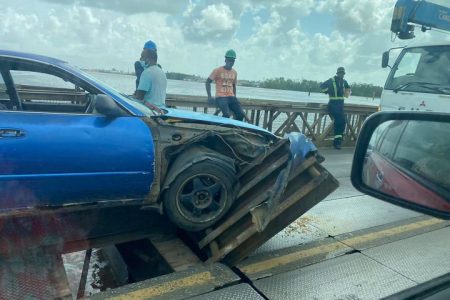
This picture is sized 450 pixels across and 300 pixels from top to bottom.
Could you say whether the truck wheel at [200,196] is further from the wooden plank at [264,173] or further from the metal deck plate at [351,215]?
the metal deck plate at [351,215]

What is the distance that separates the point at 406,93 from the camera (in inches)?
276

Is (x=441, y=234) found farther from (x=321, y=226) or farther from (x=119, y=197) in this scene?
(x=119, y=197)

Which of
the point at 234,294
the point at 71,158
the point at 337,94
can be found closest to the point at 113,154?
the point at 71,158

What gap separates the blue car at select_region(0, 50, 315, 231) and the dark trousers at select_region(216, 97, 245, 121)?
158 inches

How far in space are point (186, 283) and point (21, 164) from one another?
153 centimetres

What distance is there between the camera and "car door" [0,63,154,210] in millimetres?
2938

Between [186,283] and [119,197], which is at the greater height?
[119,197]

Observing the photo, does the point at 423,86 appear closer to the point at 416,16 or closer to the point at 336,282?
the point at 416,16

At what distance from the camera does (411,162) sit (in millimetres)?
1587

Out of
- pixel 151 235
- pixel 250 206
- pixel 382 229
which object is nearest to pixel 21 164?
pixel 151 235

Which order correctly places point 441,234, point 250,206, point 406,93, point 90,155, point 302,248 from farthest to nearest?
point 406,93 → point 441,234 → point 302,248 → point 250,206 → point 90,155

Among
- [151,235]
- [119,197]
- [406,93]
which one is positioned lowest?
[151,235]

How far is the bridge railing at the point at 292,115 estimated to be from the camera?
7.82 metres

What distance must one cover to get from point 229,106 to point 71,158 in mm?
5297
